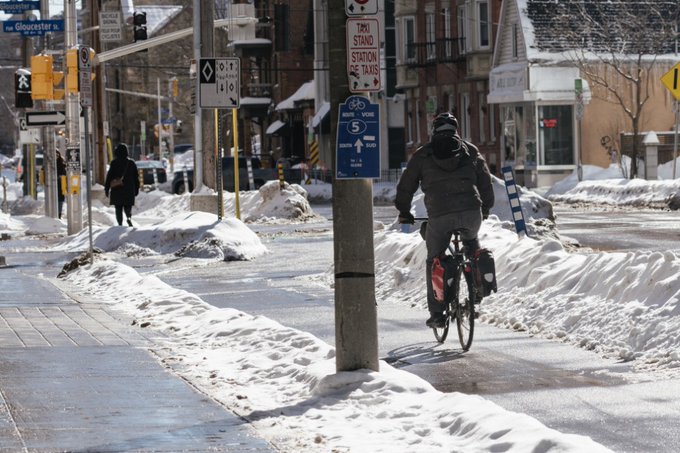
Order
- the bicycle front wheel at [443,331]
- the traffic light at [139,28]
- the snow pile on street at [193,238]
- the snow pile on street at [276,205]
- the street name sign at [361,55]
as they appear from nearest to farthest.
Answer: the street name sign at [361,55] → the bicycle front wheel at [443,331] → the snow pile on street at [193,238] → the traffic light at [139,28] → the snow pile on street at [276,205]

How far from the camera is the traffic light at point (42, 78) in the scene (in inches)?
1358

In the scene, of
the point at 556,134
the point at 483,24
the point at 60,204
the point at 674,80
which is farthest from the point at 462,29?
the point at 674,80

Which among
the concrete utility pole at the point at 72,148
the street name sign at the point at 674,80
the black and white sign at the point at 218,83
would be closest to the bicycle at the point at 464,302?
the black and white sign at the point at 218,83

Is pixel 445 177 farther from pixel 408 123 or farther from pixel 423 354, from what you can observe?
pixel 408 123

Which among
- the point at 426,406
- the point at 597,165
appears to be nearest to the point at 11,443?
the point at 426,406

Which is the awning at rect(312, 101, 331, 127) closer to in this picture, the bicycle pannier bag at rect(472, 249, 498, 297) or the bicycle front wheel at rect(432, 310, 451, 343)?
the bicycle front wheel at rect(432, 310, 451, 343)

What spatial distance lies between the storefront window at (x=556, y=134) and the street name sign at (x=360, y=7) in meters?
45.1

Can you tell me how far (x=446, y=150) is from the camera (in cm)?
1277

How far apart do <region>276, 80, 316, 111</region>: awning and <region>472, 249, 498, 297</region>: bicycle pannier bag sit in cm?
6586

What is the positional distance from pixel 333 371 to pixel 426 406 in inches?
60.5

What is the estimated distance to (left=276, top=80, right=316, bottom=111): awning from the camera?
79.5m

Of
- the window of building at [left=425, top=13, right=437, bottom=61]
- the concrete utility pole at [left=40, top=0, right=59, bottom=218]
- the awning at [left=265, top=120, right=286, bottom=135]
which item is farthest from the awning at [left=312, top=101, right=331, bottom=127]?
the concrete utility pole at [left=40, top=0, right=59, bottom=218]

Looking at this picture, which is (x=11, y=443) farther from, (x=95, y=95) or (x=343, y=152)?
(x=95, y=95)

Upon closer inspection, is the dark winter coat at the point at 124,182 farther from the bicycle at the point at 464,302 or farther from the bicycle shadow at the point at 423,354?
the bicycle at the point at 464,302
